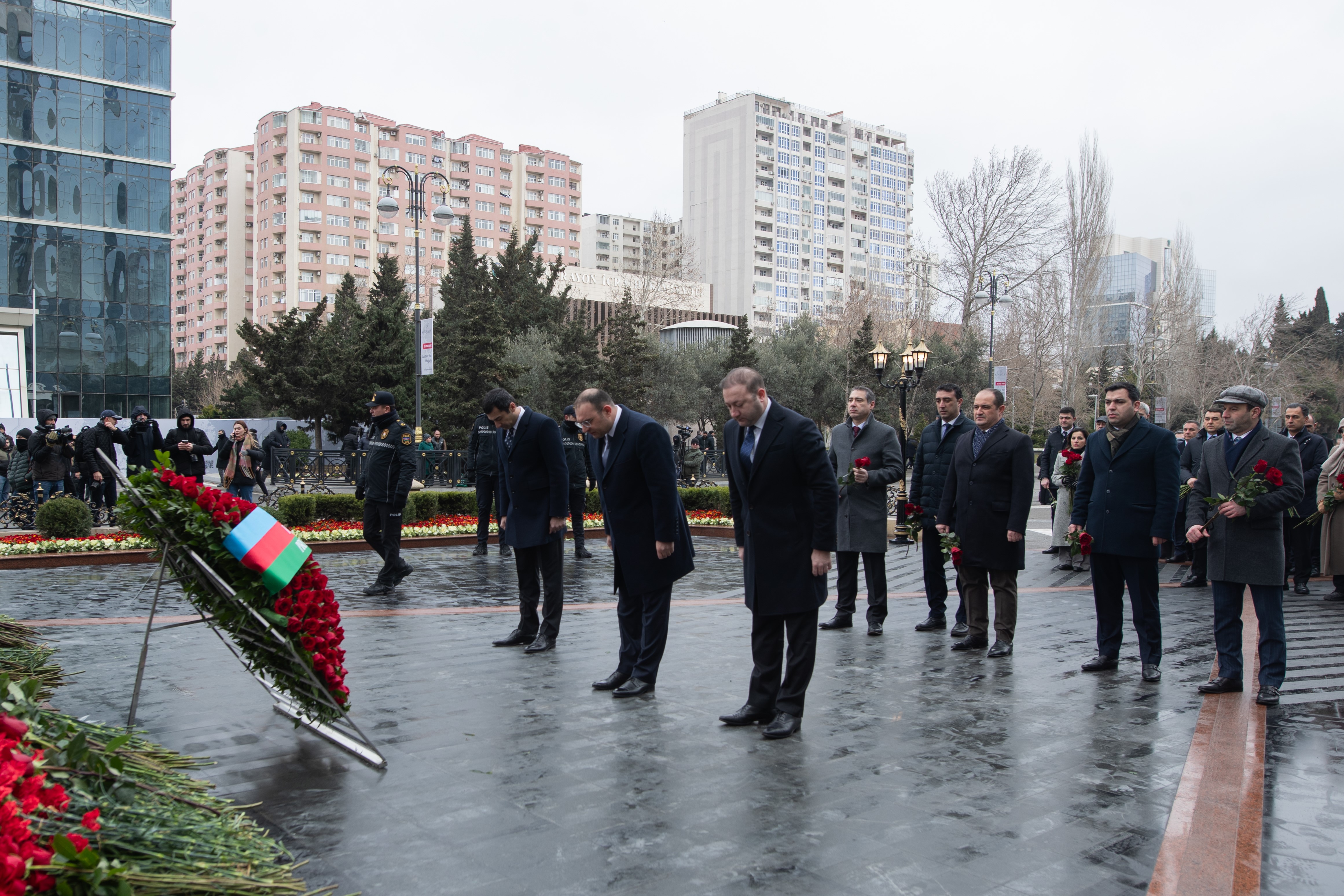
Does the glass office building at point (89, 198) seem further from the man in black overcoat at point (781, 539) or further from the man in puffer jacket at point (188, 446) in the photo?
the man in black overcoat at point (781, 539)

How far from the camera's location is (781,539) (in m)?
4.88

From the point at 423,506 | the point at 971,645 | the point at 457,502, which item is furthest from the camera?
the point at 457,502

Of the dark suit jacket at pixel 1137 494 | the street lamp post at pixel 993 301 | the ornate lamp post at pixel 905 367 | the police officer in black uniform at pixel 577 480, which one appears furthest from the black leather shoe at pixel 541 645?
the street lamp post at pixel 993 301

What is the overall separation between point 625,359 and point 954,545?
92.4 ft

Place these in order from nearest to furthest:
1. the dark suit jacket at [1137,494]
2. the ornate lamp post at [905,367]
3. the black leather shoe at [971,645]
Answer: the dark suit jacket at [1137,494] → the black leather shoe at [971,645] → the ornate lamp post at [905,367]

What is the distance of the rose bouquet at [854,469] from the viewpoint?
7.66m

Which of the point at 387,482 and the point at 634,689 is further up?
the point at 387,482

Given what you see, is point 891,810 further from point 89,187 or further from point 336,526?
point 89,187

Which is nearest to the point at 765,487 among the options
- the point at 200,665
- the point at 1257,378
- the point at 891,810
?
the point at 891,810

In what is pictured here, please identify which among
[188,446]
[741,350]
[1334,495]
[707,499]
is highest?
[741,350]

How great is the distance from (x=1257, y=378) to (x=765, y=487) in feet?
139

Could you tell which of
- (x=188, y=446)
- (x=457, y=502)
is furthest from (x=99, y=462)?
(x=457, y=502)

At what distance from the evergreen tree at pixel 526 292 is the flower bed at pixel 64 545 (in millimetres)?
30987

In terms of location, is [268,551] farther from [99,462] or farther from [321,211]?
→ [321,211]
